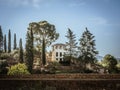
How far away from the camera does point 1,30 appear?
7419cm

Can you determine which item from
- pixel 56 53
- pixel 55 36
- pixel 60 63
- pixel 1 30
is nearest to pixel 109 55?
pixel 60 63

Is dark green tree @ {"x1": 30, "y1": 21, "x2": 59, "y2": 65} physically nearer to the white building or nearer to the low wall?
the white building

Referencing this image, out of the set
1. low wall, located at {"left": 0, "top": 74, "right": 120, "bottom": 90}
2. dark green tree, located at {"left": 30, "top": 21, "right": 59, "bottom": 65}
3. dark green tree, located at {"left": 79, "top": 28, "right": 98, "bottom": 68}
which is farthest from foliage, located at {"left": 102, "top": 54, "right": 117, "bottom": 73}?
low wall, located at {"left": 0, "top": 74, "right": 120, "bottom": 90}

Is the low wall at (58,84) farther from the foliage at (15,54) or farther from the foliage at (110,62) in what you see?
the foliage at (15,54)

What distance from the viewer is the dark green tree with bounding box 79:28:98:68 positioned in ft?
198

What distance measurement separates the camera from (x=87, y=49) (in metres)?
60.9

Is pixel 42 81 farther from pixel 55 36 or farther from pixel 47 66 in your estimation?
pixel 55 36

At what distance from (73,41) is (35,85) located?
45.0 m

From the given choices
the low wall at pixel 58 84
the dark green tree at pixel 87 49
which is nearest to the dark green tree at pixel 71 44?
the dark green tree at pixel 87 49

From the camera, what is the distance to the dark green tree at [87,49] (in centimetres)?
6034

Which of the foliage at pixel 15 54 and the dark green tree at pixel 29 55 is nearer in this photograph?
the dark green tree at pixel 29 55

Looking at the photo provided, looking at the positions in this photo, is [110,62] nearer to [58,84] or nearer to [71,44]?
[71,44]

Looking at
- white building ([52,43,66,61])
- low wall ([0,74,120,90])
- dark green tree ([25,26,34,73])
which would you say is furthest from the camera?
white building ([52,43,66,61])

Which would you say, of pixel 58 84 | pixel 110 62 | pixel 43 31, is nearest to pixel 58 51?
pixel 43 31
